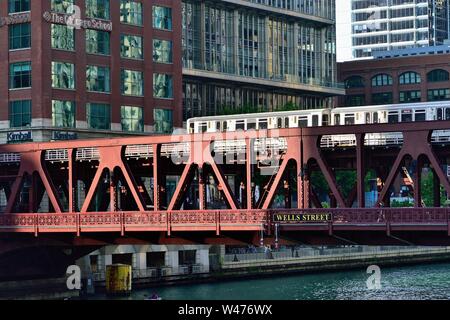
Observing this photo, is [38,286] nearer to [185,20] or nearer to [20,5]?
[20,5]

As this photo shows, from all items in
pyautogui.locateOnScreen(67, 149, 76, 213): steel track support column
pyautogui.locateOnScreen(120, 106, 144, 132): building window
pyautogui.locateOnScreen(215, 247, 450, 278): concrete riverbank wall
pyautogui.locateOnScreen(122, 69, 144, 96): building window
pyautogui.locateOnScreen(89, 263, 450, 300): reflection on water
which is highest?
pyautogui.locateOnScreen(122, 69, 144, 96): building window

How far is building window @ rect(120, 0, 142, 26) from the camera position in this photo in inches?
5197

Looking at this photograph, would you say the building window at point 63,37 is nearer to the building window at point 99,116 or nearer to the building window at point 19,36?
the building window at point 19,36

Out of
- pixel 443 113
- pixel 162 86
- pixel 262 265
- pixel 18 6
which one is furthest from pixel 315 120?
pixel 18 6

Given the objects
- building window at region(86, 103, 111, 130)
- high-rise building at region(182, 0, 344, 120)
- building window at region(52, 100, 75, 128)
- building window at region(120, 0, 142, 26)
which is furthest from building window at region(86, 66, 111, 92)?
high-rise building at region(182, 0, 344, 120)

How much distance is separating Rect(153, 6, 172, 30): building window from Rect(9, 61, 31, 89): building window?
1863 cm

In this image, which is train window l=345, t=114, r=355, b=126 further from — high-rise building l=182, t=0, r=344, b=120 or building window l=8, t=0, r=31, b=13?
high-rise building l=182, t=0, r=344, b=120

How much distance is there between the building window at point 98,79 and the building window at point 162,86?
7.65 m

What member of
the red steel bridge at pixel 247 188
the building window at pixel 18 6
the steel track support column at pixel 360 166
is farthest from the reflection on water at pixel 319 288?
the building window at pixel 18 6

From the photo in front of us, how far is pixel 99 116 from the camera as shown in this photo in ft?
422

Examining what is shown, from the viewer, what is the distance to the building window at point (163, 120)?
136 metres

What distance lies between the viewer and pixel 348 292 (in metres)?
107
